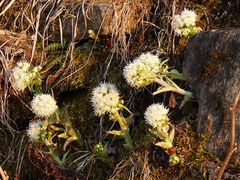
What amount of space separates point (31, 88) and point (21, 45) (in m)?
0.62

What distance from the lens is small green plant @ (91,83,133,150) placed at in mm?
4176

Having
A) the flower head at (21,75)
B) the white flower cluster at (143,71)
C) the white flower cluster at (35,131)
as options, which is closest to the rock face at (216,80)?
the white flower cluster at (143,71)

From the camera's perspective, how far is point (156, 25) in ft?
15.8

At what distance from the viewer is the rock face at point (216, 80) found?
12.5 ft

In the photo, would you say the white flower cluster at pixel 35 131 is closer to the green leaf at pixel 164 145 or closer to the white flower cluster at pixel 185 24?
the green leaf at pixel 164 145

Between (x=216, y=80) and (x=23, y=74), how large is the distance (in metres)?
1.67

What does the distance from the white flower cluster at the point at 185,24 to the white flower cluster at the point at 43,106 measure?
1.14 m

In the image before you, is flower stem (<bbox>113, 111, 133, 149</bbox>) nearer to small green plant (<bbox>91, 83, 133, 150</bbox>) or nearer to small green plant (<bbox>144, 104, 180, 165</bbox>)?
small green plant (<bbox>91, 83, 133, 150</bbox>)

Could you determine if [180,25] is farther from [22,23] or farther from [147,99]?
[22,23]

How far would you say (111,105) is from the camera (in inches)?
165

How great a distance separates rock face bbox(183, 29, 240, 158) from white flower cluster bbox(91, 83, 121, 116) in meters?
0.58

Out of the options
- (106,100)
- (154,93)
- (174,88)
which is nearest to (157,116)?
(154,93)

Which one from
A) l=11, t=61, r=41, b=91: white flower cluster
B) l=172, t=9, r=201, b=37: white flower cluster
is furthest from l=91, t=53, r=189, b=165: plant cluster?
l=11, t=61, r=41, b=91: white flower cluster

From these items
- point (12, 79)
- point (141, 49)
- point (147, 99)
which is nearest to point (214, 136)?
point (147, 99)
